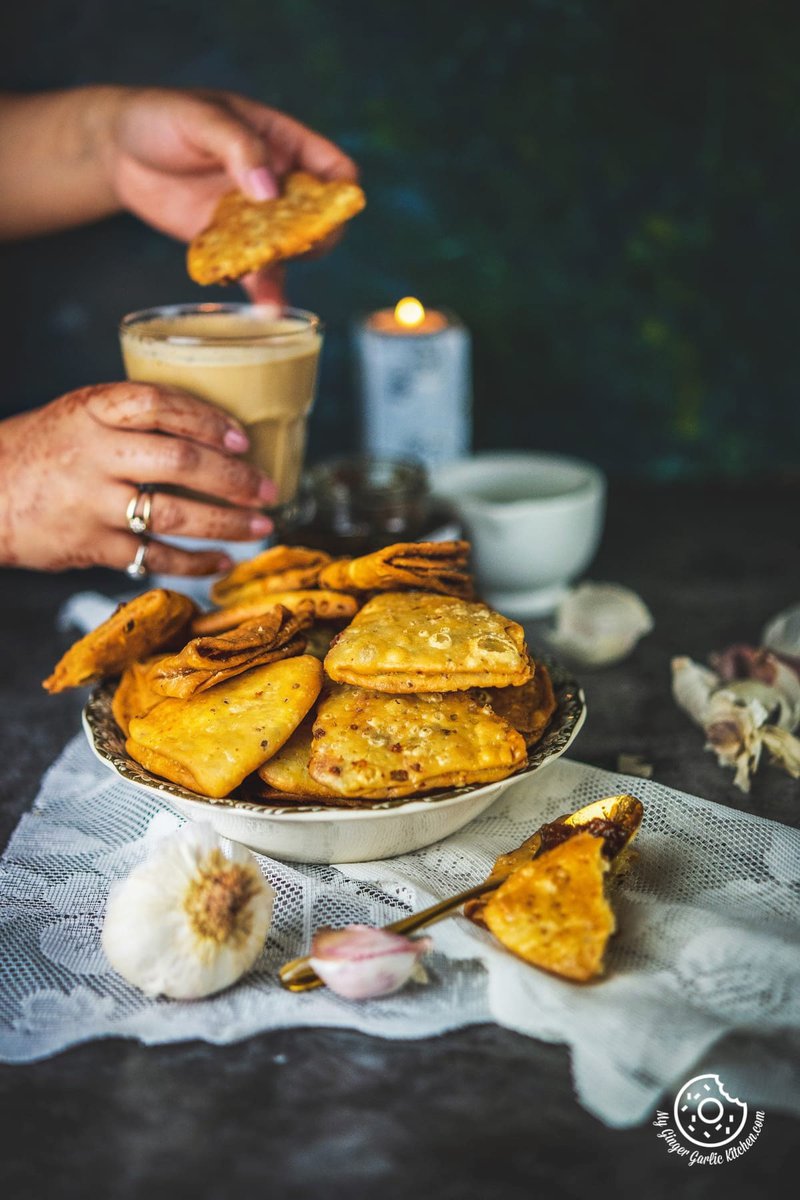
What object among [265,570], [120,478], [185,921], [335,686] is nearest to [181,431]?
[120,478]

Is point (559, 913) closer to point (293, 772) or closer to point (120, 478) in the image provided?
point (293, 772)

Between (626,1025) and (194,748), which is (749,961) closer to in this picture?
(626,1025)

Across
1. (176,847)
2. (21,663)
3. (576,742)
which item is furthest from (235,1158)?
(21,663)

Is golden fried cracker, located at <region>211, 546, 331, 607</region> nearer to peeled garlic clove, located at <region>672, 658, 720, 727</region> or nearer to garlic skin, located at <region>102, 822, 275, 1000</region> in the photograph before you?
garlic skin, located at <region>102, 822, 275, 1000</region>

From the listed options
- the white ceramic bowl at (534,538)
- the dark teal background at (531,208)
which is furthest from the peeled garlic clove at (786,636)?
the dark teal background at (531,208)

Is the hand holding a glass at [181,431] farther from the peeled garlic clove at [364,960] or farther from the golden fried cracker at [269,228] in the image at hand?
the peeled garlic clove at [364,960]

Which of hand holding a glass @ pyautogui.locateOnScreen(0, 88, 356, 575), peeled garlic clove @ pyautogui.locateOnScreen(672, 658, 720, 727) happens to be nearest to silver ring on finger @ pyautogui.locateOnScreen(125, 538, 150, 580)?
hand holding a glass @ pyautogui.locateOnScreen(0, 88, 356, 575)
